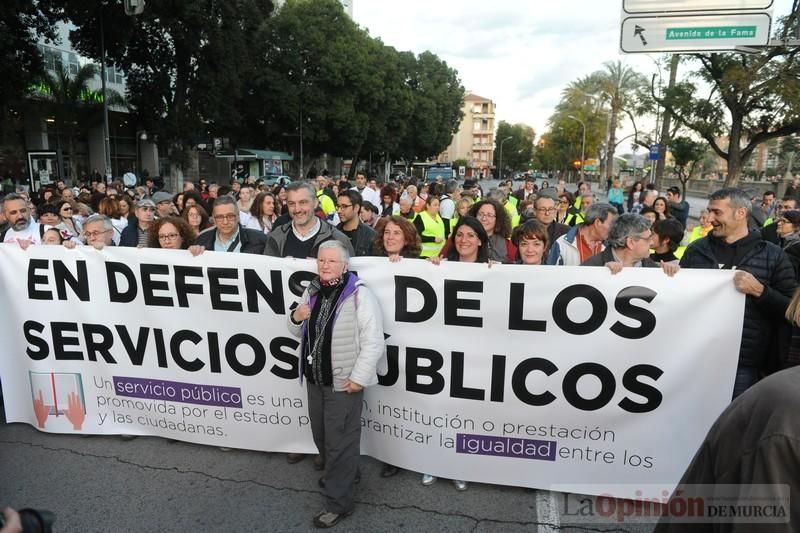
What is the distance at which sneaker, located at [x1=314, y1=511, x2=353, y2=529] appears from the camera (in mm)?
3025

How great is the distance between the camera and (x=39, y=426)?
416 cm

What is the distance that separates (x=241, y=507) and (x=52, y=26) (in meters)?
23.7

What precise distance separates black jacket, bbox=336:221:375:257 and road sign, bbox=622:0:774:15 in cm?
471

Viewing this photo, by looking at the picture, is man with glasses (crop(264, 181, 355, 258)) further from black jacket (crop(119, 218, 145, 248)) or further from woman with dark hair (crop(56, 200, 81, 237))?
woman with dark hair (crop(56, 200, 81, 237))

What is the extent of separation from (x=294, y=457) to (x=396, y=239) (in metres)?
1.78

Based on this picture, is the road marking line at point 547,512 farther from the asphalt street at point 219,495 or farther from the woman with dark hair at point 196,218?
the woman with dark hair at point 196,218

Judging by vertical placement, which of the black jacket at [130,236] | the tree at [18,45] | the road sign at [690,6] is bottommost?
the black jacket at [130,236]

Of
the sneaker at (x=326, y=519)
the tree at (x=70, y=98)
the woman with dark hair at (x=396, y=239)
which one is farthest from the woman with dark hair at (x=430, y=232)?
the tree at (x=70, y=98)

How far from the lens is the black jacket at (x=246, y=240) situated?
4520mm

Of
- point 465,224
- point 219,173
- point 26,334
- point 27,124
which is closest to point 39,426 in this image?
point 26,334

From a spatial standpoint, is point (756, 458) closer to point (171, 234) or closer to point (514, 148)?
point (171, 234)

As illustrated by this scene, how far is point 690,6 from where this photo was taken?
699 cm

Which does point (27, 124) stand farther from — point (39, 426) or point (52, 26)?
point (39, 426)

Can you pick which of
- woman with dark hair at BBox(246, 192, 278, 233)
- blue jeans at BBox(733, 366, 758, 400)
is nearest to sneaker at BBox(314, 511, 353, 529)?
blue jeans at BBox(733, 366, 758, 400)
